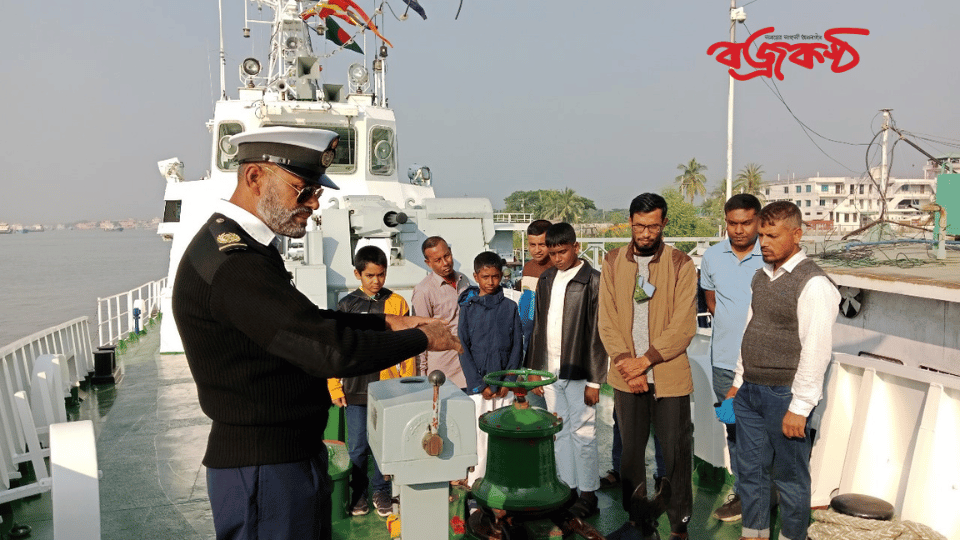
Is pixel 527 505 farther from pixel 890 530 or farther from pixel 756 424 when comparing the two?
pixel 890 530

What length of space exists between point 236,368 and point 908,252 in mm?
13524

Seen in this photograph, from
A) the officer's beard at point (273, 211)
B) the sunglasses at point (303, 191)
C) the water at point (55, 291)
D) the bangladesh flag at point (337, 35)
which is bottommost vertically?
the water at point (55, 291)

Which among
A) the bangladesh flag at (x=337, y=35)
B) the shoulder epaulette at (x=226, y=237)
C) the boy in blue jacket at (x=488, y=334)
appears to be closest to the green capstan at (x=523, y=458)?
the boy in blue jacket at (x=488, y=334)

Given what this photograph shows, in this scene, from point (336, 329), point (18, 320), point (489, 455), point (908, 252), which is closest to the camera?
point (336, 329)

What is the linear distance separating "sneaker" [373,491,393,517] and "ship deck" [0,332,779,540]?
0.17 ft

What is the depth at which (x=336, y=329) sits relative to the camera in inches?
69.7

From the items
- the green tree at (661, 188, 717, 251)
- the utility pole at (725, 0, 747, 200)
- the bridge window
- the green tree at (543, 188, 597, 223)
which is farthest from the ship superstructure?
the green tree at (543, 188, 597, 223)

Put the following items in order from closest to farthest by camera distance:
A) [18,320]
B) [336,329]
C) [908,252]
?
[336,329], [908,252], [18,320]

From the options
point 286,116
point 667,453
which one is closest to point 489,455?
point 667,453

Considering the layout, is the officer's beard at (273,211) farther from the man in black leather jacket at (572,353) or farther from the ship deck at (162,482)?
the ship deck at (162,482)

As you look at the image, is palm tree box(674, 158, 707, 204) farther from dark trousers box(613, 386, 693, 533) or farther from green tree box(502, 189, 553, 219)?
dark trousers box(613, 386, 693, 533)

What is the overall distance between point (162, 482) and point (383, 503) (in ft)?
6.76

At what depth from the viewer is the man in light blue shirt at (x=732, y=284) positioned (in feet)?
14.2

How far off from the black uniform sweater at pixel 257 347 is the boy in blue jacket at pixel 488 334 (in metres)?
2.73
